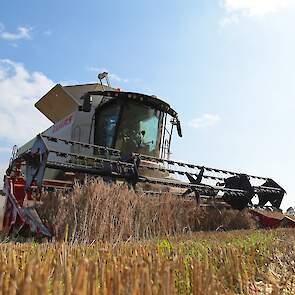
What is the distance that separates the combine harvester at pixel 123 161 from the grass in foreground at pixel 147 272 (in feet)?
8.73

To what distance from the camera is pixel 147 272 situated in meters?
1.15

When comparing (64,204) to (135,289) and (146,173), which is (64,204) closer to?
(146,173)

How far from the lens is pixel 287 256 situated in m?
2.79

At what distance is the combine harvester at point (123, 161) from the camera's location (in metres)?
5.23

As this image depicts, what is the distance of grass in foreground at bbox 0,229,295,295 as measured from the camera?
3.48 ft

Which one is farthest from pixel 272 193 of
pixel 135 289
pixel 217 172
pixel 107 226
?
pixel 135 289

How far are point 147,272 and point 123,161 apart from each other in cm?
469

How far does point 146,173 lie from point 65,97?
342 cm

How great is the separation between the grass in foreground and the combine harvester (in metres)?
2.66

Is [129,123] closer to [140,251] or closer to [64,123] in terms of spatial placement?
[64,123]

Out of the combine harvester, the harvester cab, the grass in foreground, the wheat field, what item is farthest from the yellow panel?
the grass in foreground

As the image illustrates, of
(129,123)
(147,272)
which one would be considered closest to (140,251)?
(147,272)

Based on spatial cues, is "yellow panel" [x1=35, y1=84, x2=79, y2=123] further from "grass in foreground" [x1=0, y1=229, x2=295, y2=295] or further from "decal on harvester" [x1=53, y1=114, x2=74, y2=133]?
"grass in foreground" [x1=0, y1=229, x2=295, y2=295]

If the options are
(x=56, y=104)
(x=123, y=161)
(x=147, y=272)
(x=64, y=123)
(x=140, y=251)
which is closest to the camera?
(x=147, y=272)
